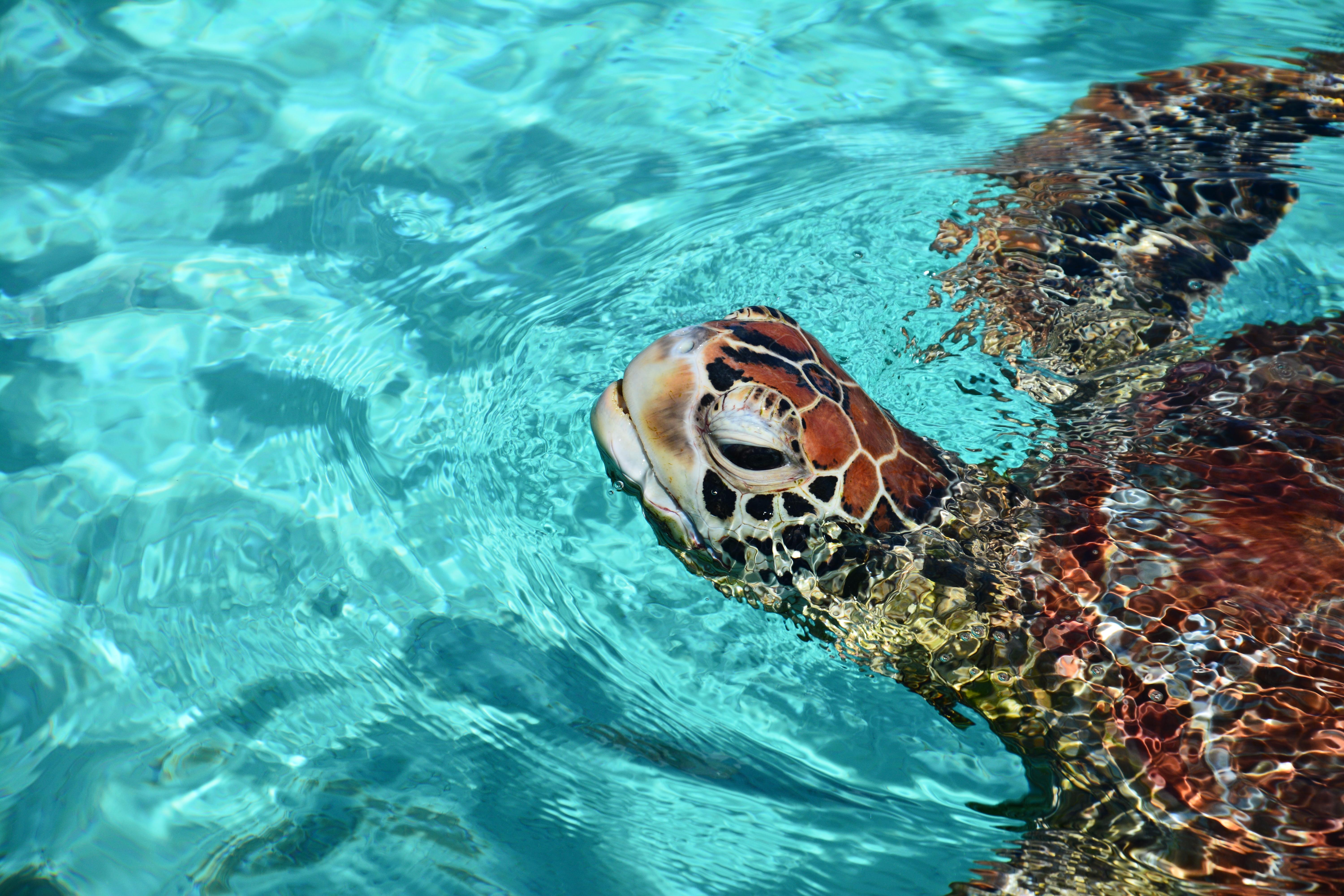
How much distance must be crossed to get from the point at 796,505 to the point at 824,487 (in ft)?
0.24

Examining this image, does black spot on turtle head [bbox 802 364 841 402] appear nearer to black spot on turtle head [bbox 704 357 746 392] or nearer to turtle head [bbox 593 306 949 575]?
turtle head [bbox 593 306 949 575]

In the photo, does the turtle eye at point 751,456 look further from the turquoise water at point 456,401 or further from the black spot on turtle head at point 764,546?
A: the turquoise water at point 456,401

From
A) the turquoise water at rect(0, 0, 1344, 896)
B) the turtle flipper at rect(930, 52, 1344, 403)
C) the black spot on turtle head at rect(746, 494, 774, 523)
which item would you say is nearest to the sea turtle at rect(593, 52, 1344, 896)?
the black spot on turtle head at rect(746, 494, 774, 523)

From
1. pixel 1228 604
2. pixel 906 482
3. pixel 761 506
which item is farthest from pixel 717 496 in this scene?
pixel 1228 604

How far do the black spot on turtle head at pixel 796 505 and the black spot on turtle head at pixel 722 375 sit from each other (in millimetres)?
273

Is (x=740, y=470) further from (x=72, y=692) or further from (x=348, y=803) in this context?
(x=72, y=692)

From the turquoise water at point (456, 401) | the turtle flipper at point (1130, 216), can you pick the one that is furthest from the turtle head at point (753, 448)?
the turtle flipper at point (1130, 216)

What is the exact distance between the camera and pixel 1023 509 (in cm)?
225

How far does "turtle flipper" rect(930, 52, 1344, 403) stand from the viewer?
2859 millimetres

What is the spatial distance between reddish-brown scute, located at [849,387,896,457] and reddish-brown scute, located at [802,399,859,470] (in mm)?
36

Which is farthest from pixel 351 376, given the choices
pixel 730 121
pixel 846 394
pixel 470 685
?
pixel 730 121

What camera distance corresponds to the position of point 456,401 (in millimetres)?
2777

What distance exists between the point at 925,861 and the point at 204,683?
1.66m

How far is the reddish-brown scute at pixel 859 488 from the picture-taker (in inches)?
78.7
